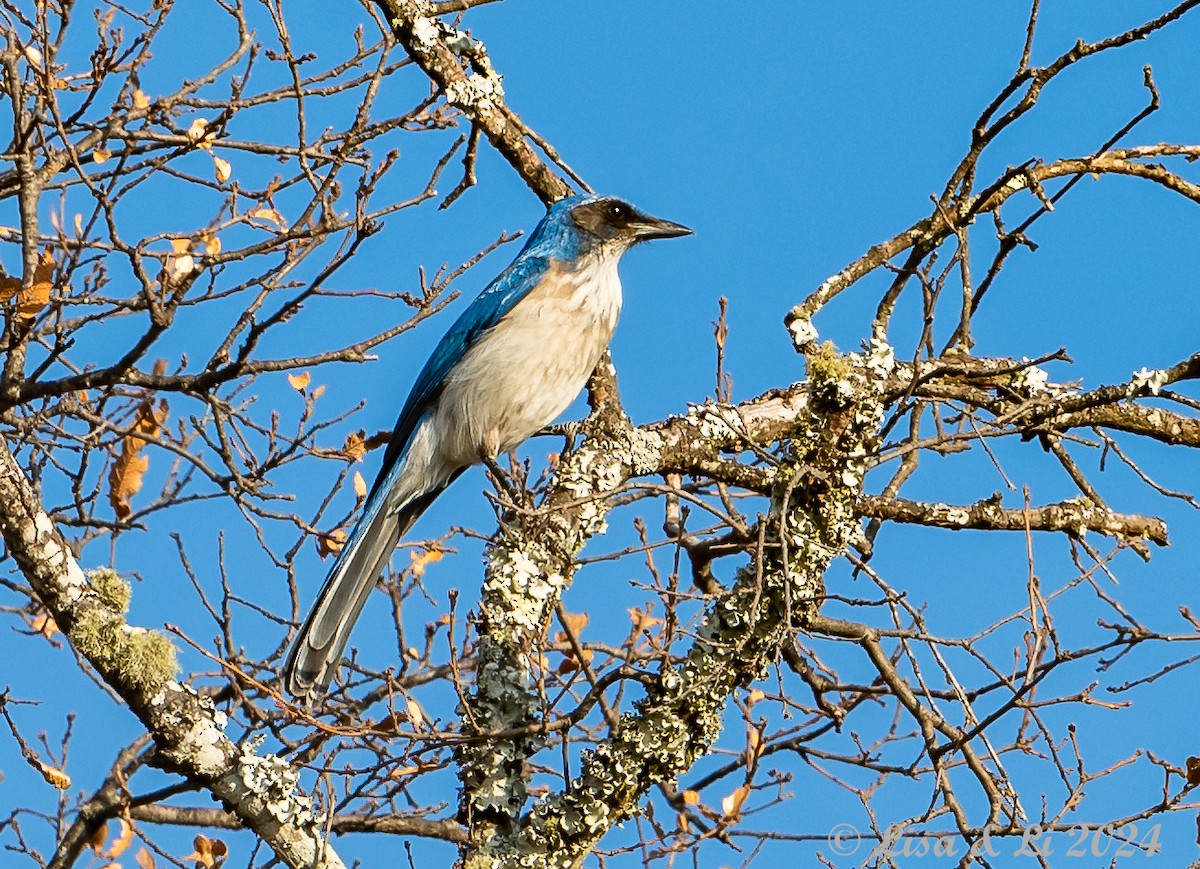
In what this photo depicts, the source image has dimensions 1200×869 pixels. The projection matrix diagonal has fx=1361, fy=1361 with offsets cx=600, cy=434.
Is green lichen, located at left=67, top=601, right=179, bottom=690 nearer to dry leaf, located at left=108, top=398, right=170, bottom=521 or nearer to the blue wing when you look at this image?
dry leaf, located at left=108, top=398, right=170, bottom=521

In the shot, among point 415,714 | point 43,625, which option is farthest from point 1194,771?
point 43,625

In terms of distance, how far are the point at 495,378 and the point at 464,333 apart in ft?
1.52

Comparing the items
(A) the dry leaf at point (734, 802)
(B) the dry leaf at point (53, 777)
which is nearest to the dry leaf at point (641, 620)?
(A) the dry leaf at point (734, 802)

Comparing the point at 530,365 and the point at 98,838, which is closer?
the point at 98,838

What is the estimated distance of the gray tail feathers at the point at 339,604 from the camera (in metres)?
5.02

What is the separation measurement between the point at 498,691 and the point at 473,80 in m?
2.20

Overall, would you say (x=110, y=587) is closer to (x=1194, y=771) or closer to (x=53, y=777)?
(x=53, y=777)

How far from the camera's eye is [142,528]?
5137 mm

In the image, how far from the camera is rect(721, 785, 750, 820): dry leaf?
16.5ft

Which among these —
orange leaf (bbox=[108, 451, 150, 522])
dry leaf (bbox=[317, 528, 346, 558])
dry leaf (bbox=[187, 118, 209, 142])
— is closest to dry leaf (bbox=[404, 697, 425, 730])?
dry leaf (bbox=[317, 528, 346, 558])

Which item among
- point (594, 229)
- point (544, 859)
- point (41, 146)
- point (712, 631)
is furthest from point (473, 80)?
point (544, 859)

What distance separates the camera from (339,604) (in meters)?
5.20

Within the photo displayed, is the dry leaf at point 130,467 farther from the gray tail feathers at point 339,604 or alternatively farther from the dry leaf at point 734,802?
the dry leaf at point 734,802

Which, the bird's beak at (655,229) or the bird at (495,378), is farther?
the bird's beak at (655,229)
